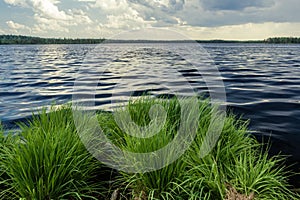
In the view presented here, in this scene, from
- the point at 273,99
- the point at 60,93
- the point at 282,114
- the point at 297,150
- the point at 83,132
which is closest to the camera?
the point at 83,132

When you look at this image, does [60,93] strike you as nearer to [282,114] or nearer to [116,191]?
[282,114]

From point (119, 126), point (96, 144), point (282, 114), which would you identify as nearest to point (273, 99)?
point (282, 114)

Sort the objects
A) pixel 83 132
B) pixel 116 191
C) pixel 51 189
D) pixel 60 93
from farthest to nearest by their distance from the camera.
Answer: pixel 60 93
pixel 83 132
pixel 116 191
pixel 51 189

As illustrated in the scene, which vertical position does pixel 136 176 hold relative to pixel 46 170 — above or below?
below

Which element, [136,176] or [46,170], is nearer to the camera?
[46,170]

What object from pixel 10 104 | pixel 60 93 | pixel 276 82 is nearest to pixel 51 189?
pixel 10 104

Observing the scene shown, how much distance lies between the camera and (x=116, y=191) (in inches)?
169

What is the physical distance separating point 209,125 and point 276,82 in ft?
52.9

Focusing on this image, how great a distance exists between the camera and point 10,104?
1349cm

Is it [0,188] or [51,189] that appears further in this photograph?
[0,188]

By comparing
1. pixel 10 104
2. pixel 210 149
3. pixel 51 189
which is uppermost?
pixel 210 149

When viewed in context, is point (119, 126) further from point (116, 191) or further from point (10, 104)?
point (10, 104)

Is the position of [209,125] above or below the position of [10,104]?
above

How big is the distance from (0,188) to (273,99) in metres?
12.2
